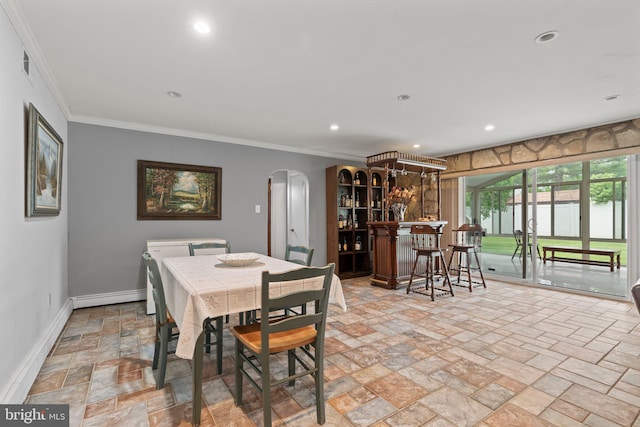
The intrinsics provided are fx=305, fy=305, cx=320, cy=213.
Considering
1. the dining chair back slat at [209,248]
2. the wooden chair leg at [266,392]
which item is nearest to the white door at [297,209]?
the dining chair back slat at [209,248]

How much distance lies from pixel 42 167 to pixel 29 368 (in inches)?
59.3

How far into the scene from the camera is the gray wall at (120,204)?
12.3ft

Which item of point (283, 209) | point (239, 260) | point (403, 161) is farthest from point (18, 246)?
point (283, 209)

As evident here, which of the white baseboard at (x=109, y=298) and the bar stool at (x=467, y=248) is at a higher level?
the bar stool at (x=467, y=248)

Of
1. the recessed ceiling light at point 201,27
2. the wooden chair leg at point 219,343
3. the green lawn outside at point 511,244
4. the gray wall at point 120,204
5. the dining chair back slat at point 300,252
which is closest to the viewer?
the recessed ceiling light at point 201,27

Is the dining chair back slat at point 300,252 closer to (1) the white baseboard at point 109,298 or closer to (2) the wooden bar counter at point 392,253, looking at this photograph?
(2) the wooden bar counter at point 392,253

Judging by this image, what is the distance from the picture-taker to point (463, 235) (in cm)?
594

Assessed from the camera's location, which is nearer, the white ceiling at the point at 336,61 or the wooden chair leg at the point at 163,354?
the white ceiling at the point at 336,61

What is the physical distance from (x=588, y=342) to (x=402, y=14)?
326 cm

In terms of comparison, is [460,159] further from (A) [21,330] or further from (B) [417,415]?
(A) [21,330]

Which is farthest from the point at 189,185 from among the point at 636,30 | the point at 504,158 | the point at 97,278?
the point at 504,158

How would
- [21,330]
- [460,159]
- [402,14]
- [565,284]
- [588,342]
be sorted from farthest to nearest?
[460,159], [565,284], [588,342], [21,330], [402,14]

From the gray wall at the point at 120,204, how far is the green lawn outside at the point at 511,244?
4554 mm

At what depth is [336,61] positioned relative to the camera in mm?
2471
